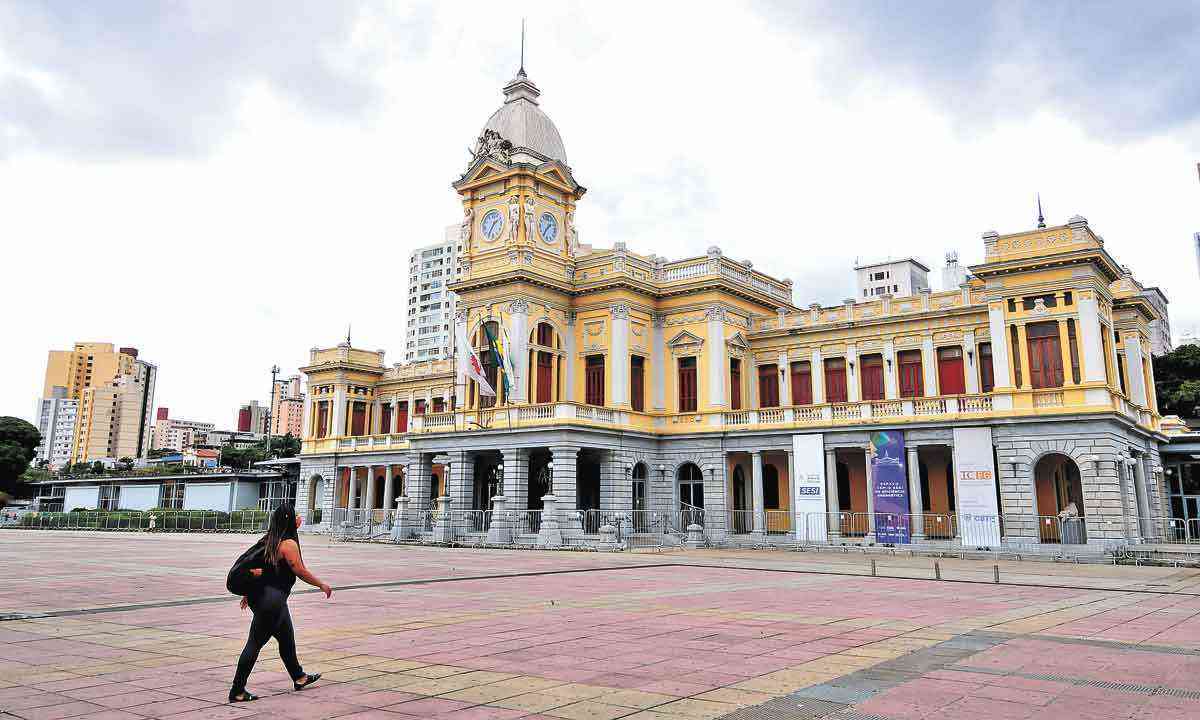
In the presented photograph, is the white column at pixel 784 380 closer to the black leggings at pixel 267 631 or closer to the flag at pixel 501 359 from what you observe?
the flag at pixel 501 359

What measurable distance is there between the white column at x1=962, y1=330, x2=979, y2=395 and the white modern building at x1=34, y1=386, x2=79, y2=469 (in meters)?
189

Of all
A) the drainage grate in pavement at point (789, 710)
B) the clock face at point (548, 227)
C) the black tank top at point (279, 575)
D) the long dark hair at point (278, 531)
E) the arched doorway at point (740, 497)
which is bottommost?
the drainage grate in pavement at point (789, 710)

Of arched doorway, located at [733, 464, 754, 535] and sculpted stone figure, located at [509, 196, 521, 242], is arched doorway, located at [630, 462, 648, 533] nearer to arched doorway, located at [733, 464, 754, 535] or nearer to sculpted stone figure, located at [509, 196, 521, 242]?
arched doorway, located at [733, 464, 754, 535]

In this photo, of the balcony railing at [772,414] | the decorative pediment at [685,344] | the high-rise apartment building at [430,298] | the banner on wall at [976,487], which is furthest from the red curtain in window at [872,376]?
the high-rise apartment building at [430,298]

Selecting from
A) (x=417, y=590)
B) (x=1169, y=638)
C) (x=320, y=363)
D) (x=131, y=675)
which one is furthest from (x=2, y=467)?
(x=1169, y=638)

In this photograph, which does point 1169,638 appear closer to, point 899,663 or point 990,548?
point 899,663

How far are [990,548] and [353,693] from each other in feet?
92.4

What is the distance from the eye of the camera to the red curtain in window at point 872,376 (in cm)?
4053

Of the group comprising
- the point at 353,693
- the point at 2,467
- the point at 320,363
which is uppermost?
the point at 320,363

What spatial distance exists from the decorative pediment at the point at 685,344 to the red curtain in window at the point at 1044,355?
14.4 metres

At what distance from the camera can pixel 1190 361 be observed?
53969mm

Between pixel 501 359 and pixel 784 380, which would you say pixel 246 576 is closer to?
pixel 501 359

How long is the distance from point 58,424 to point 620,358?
7459 inches

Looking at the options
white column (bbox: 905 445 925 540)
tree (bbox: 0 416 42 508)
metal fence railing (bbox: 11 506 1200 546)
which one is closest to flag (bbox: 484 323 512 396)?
metal fence railing (bbox: 11 506 1200 546)
